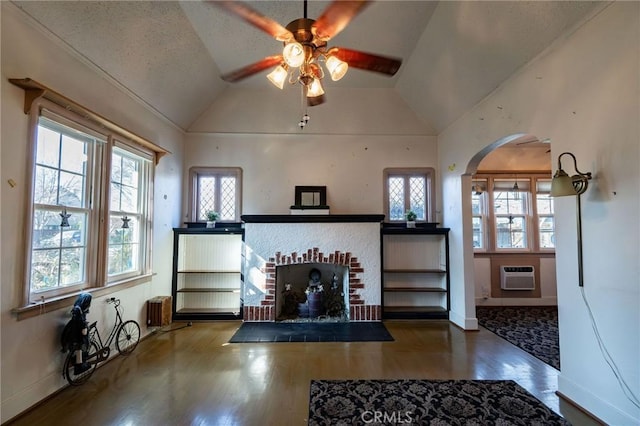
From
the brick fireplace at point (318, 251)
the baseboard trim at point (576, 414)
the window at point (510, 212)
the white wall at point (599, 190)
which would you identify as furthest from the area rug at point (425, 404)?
the window at point (510, 212)

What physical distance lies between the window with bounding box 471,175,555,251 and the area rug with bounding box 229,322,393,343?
2.98m

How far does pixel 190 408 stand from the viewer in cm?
238

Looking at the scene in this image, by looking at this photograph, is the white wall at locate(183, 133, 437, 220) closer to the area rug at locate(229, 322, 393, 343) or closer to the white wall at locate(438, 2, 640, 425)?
the area rug at locate(229, 322, 393, 343)

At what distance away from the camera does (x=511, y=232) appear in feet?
18.7

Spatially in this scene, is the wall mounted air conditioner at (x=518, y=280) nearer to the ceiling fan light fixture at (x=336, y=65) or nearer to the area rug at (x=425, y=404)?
the area rug at (x=425, y=404)

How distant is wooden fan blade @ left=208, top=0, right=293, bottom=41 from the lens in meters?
1.84

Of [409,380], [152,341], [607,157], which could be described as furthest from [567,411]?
[152,341]

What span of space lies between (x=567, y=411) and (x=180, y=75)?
5.55 m

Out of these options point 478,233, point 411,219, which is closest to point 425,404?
point 411,219

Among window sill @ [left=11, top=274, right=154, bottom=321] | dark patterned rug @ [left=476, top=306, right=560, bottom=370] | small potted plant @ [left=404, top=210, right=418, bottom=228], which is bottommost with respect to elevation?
dark patterned rug @ [left=476, top=306, right=560, bottom=370]

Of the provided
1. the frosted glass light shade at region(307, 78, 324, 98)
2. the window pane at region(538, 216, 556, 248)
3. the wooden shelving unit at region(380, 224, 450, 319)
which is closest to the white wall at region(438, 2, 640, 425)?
the frosted glass light shade at region(307, 78, 324, 98)

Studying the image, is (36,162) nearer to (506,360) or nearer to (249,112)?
(249,112)

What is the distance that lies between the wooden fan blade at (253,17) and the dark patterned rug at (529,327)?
4.18 meters

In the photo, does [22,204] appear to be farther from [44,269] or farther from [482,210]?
[482,210]
